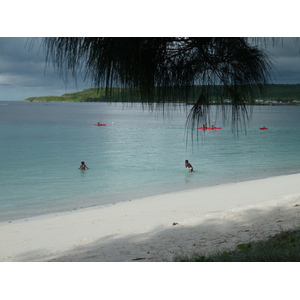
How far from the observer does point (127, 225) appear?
502 cm

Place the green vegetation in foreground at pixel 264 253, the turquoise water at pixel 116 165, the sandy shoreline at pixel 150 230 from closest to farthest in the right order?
the green vegetation in foreground at pixel 264 253
the sandy shoreline at pixel 150 230
the turquoise water at pixel 116 165

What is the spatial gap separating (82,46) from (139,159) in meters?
13.5

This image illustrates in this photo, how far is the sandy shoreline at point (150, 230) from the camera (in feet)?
11.5

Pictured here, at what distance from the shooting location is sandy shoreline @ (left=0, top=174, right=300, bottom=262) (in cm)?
349

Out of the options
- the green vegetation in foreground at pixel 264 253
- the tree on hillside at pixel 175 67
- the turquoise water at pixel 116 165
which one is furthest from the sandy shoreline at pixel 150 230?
the tree on hillside at pixel 175 67

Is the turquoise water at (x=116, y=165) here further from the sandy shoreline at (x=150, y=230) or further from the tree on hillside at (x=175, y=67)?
the sandy shoreline at (x=150, y=230)

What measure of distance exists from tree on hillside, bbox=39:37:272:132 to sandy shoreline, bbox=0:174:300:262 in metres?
1.41

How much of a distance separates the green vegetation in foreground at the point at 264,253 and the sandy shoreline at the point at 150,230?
0.34 meters

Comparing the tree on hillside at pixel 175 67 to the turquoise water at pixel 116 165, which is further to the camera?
the turquoise water at pixel 116 165

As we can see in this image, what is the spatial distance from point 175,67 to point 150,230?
2.69m

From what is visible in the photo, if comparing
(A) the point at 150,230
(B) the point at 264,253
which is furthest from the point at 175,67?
(A) the point at 150,230

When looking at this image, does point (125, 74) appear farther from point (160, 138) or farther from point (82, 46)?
point (160, 138)

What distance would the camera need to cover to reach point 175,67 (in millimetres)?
2387
